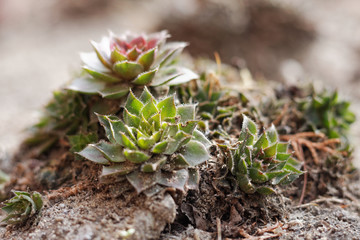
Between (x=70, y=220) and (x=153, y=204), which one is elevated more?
(x=153, y=204)

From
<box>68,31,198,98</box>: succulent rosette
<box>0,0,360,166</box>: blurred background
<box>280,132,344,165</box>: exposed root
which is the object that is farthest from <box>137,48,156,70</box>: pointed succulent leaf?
<box>0,0,360,166</box>: blurred background

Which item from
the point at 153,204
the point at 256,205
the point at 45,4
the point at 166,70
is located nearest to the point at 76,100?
the point at 166,70

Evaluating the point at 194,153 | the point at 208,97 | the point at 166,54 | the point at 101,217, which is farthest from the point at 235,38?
the point at 101,217

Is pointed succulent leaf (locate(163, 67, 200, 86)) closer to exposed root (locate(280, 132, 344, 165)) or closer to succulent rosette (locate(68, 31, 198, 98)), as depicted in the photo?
succulent rosette (locate(68, 31, 198, 98))

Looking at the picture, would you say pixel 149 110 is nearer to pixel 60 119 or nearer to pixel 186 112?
pixel 186 112

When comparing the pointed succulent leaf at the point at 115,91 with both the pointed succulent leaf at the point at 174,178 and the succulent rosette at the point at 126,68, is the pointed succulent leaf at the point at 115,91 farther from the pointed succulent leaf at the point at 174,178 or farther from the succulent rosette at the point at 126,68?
the pointed succulent leaf at the point at 174,178

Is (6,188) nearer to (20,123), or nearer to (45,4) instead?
(20,123)

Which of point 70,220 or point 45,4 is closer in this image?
point 70,220
